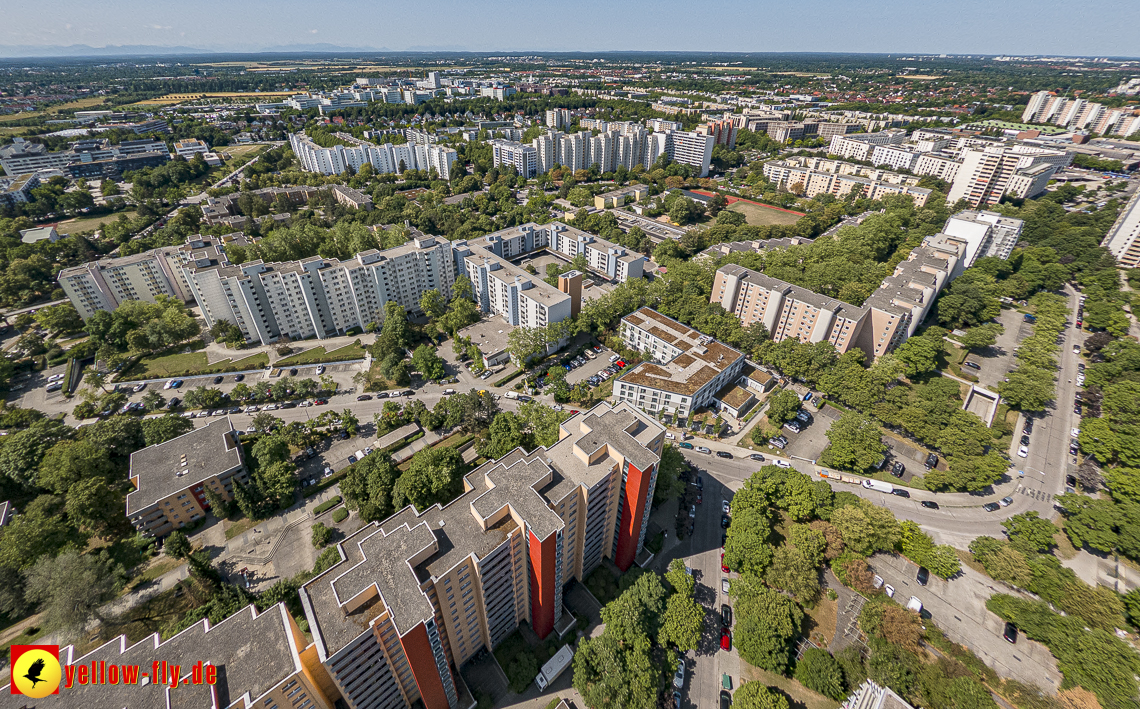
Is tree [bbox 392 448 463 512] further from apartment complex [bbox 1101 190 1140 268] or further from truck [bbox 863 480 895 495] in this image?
apartment complex [bbox 1101 190 1140 268]

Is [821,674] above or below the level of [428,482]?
below

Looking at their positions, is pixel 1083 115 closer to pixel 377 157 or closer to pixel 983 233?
pixel 983 233

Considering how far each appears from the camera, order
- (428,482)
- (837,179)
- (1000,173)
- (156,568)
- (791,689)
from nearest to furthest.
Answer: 1. (791,689)
2. (156,568)
3. (428,482)
4. (1000,173)
5. (837,179)

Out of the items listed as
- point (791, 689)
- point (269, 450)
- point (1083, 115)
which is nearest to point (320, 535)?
point (269, 450)

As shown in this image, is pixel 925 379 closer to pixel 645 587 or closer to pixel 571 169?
pixel 645 587

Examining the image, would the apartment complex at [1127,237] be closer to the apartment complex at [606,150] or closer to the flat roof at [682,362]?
the flat roof at [682,362]

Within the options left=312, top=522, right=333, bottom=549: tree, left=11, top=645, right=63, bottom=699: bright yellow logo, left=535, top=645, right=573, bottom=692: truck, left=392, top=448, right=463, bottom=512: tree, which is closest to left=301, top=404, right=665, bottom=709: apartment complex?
left=535, top=645, right=573, bottom=692: truck

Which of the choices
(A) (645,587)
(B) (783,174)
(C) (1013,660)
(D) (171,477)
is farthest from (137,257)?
(B) (783,174)
